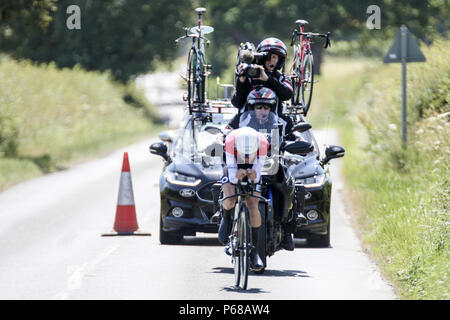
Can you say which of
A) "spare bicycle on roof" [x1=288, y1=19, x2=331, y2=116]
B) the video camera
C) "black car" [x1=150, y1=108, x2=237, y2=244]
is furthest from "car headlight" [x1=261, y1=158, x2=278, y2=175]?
"spare bicycle on roof" [x1=288, y1=19, x2=331, y2=116]

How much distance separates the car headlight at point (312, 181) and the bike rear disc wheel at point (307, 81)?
4.23 ft

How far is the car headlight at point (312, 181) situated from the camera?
13.1 m

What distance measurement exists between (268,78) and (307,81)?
345 cm

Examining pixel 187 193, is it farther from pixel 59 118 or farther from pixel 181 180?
pixel 59 118

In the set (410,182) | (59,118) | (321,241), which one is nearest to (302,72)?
(321,241)

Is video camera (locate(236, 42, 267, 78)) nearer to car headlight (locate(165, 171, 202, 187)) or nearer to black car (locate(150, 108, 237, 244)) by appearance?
black car (locate(150, 108, 237, 244))

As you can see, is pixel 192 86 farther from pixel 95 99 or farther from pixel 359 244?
pixel 95 99

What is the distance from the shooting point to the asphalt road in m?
10.1

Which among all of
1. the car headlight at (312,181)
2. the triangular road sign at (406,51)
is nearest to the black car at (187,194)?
the car headlight at (312,181)

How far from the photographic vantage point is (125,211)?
47.4ft

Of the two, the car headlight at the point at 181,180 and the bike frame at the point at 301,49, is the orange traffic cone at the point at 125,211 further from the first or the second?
the bike frame at the point at 301,49

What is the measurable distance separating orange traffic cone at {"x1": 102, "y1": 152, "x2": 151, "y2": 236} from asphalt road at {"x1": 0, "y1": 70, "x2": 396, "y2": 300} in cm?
26

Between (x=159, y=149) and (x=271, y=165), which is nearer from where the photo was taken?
(x=271, y=165)

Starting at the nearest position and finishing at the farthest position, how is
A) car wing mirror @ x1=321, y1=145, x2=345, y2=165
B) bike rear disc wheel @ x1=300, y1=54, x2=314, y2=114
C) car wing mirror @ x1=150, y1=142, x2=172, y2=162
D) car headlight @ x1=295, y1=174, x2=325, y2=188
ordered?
car headlight @ x1=295, y1=174, x2=325, y2=188, car wing mirror @ x1=321, y1=145, x2=345, y2=165, car wing mirror @ x1=150, y1=142, x2=172, y2=162, bike rear disc wheel @ x1=300, y1=54, x2=314, y2=114
